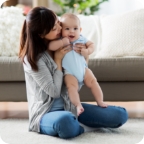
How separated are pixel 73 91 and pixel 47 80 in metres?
0.15

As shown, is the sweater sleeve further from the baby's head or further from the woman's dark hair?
the baby's head

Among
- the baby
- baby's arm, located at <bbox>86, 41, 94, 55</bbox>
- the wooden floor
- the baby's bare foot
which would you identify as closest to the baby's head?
the baby

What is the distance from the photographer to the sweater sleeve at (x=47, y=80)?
192cm

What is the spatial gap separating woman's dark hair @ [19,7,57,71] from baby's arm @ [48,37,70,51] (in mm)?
45

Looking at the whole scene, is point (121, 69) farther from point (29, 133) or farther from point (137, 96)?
point (29, 133)

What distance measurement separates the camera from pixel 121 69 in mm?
2451

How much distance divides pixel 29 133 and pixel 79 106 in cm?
33

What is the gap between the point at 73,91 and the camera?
6.41ft

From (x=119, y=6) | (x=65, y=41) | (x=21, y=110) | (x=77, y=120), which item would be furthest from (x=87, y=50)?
(x=119, y=6)

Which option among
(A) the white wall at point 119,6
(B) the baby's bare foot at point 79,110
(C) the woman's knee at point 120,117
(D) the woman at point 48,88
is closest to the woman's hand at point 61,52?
(D) the woman at point 48,88

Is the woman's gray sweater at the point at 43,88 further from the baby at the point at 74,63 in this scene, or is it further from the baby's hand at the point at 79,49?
the baby's hand at the point at 79,49

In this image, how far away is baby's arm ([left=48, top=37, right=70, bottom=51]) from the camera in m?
1.97

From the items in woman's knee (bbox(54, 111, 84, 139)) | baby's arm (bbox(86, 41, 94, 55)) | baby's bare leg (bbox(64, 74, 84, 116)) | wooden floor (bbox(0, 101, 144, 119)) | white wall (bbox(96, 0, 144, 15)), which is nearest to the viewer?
woman's knee (bbox(54, 111, 84, 139))

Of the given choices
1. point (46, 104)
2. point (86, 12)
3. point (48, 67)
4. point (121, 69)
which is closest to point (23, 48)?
point (48, 67)
